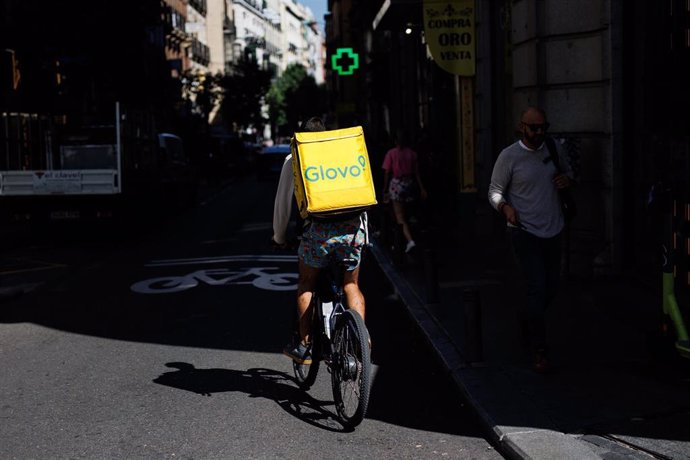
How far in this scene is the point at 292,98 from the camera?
428 feet

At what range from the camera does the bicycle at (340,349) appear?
5.70 metres

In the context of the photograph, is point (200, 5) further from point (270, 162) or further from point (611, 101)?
point (611, 101)

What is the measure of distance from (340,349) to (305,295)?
55 cm

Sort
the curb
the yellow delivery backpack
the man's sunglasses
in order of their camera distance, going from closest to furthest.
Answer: the curb, the yellow delivery backpack, the man's sunglasses

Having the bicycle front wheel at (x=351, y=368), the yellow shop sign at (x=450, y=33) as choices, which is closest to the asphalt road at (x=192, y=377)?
the bicycle front wheel at (x=351, y=368)

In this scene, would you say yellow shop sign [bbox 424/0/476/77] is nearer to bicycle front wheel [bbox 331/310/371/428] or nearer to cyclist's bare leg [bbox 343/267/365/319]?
cyclist's bare leg [bbox 343/267/365/319]

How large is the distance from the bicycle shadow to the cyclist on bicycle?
55cm

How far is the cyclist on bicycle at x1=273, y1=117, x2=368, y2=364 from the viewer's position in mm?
6250

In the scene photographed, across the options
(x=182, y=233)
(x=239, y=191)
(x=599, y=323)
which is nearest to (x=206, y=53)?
(x=239, y=191)

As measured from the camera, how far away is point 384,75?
37938 millimetres

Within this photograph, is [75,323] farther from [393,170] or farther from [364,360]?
[393,170]

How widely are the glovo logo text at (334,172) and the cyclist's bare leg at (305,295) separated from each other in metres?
0.58

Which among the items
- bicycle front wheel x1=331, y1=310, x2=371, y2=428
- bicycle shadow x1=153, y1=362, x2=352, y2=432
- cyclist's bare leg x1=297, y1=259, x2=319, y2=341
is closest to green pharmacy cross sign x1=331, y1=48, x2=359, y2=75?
bicycle shadow x1=153, y1=362, x2=352, y2=432

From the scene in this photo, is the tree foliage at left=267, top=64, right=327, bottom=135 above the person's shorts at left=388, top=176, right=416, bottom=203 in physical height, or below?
above
